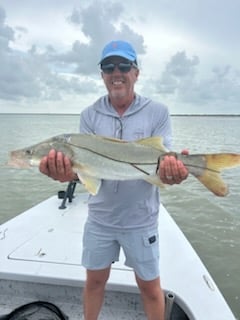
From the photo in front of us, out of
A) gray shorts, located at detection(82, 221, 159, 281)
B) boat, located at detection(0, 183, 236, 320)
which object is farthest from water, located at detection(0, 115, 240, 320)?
gray shorts, located at detection(82, 221, 159, 281)

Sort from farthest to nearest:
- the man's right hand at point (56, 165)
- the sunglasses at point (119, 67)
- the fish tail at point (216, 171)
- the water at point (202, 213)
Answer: the water at point (202, 213) → the sunglasses at point (119, 67) → the man's right hand at point (56, 165) → the fish tail at point (216, 171)

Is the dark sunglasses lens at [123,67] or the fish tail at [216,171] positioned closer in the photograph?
the fish tail at [216,171]

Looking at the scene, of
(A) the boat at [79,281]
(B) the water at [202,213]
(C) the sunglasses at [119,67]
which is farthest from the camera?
(B) the water at [202,213]

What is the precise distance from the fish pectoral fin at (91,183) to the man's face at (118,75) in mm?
685

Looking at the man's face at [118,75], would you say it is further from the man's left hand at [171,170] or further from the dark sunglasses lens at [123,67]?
the man's left hand at [171,170]

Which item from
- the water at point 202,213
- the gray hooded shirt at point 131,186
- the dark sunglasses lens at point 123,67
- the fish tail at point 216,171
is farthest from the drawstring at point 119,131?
the water at point 202,213

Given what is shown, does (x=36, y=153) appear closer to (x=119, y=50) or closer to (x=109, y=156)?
(x=109, y=156)

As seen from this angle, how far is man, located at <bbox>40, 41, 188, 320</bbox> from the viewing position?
110 inches

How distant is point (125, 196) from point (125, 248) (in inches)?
17.3

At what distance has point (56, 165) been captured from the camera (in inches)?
104

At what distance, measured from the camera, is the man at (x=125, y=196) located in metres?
2.78

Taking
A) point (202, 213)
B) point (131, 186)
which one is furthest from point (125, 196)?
point (202, 213)

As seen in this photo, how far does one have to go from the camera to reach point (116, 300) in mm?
3605

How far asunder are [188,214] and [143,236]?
7278 mm
